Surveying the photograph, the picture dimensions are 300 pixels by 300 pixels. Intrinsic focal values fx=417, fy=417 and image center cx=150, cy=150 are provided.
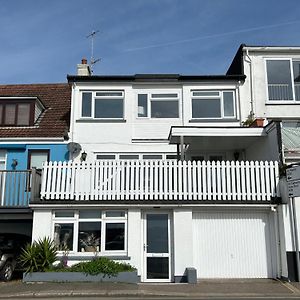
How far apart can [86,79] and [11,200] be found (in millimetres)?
6373

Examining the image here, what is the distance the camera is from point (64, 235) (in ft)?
45.2

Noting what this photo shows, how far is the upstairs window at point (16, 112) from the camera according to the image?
19.2 metres

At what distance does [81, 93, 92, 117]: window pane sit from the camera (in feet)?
61.2

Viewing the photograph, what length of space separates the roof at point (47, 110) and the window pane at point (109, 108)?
65.7 inches

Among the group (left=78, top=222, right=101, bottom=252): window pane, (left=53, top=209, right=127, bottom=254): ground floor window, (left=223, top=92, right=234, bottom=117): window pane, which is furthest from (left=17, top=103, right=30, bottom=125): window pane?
(left=223, top=92, right=234, bottom=117): window pane

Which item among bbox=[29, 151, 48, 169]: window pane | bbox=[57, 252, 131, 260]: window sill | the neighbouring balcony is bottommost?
bbox=[57, 252, 131, 260]: window sill

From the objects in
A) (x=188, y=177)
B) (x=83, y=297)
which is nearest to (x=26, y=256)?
(x=83, y=297)

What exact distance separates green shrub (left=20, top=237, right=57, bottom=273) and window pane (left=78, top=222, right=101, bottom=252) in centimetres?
97

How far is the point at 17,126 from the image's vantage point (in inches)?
752

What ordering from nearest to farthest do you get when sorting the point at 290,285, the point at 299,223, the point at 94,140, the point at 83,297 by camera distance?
the point at 83,297 → the point at 290,285 → the point at 299,223 → the point at 94,140

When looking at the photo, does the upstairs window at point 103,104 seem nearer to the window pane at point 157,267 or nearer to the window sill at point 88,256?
the window sill at point 88,256

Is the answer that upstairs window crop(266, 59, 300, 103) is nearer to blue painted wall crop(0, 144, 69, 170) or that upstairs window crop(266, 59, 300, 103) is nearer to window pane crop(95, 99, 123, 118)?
window pane crop(95, 99, 123, 118)

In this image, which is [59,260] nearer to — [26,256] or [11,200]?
[26,256]

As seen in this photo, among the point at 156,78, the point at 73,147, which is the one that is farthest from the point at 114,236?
the point at 156,78
